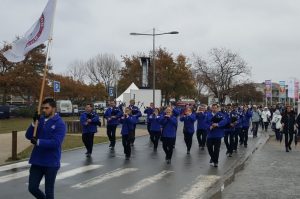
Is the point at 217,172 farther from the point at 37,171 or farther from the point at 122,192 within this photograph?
the point at 37,171

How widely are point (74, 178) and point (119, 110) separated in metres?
6.87

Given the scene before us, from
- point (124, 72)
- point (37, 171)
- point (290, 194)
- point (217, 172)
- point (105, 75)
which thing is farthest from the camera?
point (105, 75)

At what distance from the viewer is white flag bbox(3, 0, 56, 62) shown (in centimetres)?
919

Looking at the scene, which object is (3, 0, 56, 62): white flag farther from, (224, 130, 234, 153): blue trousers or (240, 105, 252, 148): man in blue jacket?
(240, 105, 252, 148): man in blue jacket

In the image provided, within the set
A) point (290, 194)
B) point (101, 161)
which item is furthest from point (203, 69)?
point (290, 194)

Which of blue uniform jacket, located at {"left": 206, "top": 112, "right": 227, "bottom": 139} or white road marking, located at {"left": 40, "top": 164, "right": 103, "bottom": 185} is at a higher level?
blue uniform jacket, located at {"left": 206, "top": 112, "right": 227, "bottom": 139}

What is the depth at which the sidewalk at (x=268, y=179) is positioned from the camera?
9578 mm

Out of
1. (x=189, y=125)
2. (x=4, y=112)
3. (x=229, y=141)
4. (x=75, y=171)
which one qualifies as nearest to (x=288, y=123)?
(x=229, y=141)

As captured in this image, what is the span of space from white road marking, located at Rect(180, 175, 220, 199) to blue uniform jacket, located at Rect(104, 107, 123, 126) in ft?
20.9

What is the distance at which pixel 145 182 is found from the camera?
1084 centimetres

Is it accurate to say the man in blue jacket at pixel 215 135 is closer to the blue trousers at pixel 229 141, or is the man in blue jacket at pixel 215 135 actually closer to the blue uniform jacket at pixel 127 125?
the blue uniform jacket at pixel 127 125

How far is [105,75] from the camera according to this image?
298ft

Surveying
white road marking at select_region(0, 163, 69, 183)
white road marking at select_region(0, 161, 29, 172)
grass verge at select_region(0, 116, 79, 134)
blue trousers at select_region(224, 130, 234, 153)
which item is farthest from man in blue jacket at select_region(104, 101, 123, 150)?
Result: grass verge at select_region(0, 116, 79, 134)

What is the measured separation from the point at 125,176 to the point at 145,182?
949 mm
